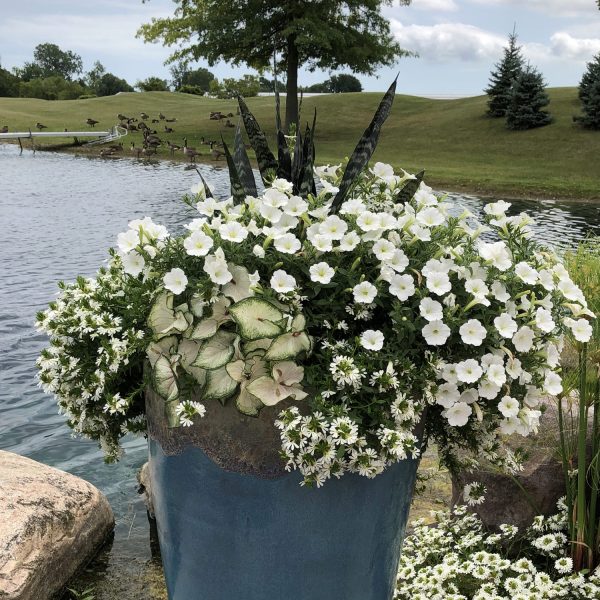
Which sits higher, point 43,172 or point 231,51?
point 231,51

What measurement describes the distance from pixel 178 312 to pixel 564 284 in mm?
1349

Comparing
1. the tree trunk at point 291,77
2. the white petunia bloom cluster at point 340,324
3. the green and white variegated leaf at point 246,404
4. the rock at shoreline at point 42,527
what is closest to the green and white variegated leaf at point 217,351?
the white petunia bloom cluster at point 340,324

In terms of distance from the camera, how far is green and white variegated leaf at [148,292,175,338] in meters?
2.43

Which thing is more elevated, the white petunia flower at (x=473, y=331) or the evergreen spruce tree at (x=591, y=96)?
the evergreen spruce tree at (x=591, y=96)

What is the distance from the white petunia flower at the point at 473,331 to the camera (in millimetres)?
2355

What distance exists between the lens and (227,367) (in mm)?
2340

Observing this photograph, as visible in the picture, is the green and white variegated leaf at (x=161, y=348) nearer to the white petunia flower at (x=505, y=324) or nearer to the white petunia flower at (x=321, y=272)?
the white petunia flower at (x=321, y=272)

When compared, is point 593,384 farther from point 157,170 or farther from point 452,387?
point 157,170

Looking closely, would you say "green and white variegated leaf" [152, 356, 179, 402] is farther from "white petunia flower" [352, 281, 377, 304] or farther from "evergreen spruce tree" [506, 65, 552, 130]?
"evergreen spruce tree" [506, 65, 552, 130]

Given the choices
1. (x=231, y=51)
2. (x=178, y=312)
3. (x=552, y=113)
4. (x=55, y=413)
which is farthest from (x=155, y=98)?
(x=178, y=312)

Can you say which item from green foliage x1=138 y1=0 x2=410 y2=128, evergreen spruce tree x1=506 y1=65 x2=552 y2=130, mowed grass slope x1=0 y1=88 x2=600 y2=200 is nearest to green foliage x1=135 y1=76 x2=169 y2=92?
mowed grass slope x1=0 y1=88 x2=600 y2=200

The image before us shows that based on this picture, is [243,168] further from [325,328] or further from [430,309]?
[430,309]

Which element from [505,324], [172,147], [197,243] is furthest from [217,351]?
[172,147]

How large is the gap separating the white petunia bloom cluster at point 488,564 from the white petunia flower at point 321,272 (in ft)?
6.16
